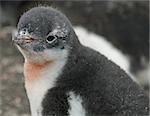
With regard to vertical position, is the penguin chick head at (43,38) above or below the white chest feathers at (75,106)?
above

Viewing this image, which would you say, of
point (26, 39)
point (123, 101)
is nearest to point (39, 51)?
point (26, 39)

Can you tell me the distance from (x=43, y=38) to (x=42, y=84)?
0.71 feet

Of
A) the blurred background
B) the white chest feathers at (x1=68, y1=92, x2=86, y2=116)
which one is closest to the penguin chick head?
the white chest feathers at (x1=68, y1=92, x2=86, y2=116)

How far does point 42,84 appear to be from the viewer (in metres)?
2.89

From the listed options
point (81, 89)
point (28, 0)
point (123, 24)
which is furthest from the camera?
point (28, 0)

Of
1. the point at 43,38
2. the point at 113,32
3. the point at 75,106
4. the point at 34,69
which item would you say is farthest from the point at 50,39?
the point at 113,32

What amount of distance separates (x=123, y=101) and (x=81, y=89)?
208 millimetres

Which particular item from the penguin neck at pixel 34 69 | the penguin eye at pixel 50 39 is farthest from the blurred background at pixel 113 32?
the penguin eye at pixel 50 39

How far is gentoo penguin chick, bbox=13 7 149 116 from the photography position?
2814 millimetres

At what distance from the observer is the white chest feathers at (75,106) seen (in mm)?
2785

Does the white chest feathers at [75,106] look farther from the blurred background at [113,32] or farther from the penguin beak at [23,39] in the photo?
the blurred background at [113,32]

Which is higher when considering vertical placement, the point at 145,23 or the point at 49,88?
the point at 49,88

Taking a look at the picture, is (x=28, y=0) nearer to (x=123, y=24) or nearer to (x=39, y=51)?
(x=123, y=24)

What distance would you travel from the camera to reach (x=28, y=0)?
20.4 feet
